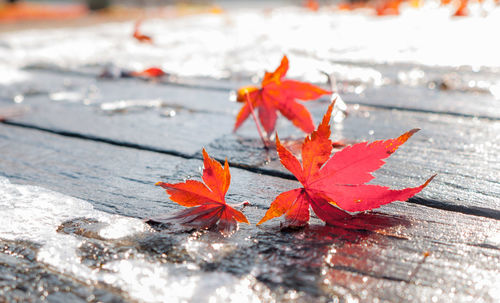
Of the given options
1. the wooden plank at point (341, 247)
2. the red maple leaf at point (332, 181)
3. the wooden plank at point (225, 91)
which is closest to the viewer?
the wooden plank at point (341, 247)

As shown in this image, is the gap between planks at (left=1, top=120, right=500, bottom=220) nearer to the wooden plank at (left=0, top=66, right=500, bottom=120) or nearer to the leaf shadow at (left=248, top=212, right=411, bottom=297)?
the leaf shadow at (left=248, top=212, right=411, bottom=297)

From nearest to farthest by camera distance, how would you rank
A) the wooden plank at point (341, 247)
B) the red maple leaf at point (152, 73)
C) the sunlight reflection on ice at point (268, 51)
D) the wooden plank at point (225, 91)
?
the wooden plank at point (341, 247) < the wooden plank at point (225, 91) < the red maple leaf at point (152, 73) < the sunlight reflection on ice at point (268, 51)

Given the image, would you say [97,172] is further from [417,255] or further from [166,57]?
[166,57]

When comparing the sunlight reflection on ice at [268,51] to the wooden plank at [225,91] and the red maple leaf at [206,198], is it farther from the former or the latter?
the red maple leaf at [206,198]

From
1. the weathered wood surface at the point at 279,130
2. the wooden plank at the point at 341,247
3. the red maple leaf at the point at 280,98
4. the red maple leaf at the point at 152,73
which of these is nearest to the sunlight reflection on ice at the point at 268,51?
the red maple leaf at the point at 152,73

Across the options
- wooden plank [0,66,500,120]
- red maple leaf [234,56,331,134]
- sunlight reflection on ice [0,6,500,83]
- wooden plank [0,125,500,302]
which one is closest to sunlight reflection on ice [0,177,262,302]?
wooden plank [0,125,500,302]

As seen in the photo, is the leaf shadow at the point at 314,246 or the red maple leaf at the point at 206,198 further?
the red maple leaf at the point at 206,198

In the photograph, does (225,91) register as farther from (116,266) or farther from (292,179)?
(116,266)
